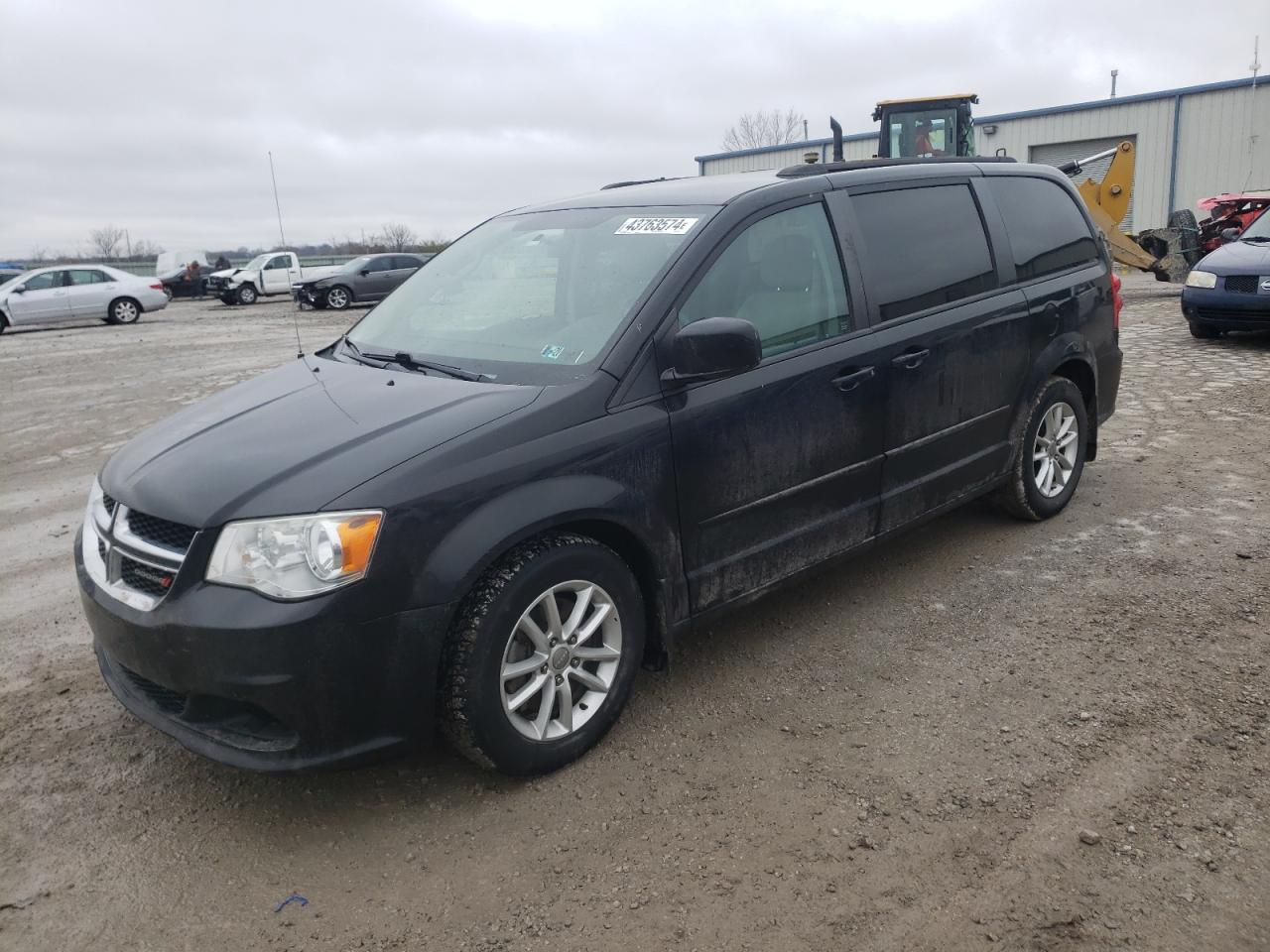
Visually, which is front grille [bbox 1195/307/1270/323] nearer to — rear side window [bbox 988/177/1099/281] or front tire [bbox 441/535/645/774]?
rear side window [bbox 988/177/1099/281]

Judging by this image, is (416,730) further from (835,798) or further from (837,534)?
(837,534)

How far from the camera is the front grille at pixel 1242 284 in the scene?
1024 centimetres

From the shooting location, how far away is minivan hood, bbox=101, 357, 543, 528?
2.77 meters

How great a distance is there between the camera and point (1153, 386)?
8.80m

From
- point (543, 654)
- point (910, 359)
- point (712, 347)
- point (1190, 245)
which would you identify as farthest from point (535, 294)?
point (1190, 245)

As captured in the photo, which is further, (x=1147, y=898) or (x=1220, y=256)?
(x=1220, y=256)

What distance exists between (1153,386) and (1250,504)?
381 cm

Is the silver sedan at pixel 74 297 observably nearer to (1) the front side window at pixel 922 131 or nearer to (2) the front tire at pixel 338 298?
(2) the front tire at pixel 338 298

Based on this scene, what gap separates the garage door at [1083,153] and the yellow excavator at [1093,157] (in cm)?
1254

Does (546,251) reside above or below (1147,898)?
above

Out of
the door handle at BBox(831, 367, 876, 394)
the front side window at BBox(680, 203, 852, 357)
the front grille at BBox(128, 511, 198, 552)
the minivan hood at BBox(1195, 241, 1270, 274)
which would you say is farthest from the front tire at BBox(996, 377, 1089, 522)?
the minivan hood at BBox(1195, 241, 1270, 274)

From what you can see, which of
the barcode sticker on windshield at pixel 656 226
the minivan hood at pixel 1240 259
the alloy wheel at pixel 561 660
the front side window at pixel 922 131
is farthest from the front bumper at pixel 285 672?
the front side window at pixel 922 131

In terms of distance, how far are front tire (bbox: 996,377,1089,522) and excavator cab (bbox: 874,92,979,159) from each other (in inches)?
578

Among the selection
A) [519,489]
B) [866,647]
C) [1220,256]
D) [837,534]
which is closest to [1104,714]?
[866,647]
